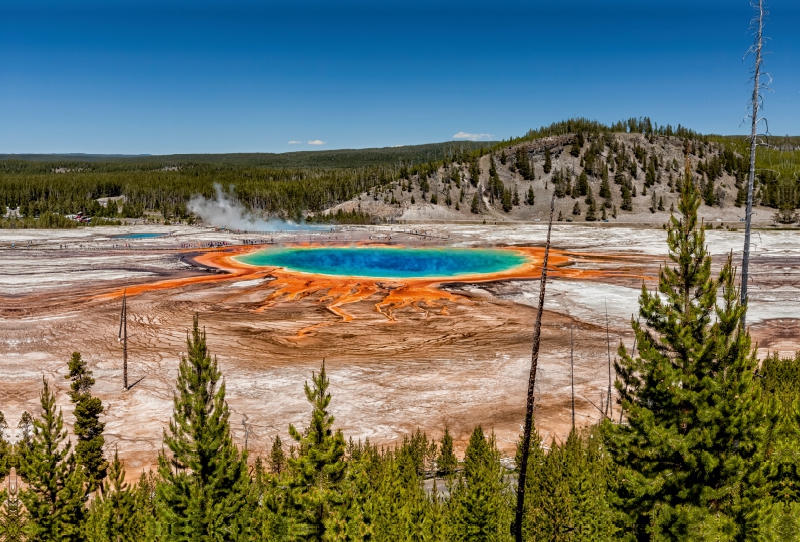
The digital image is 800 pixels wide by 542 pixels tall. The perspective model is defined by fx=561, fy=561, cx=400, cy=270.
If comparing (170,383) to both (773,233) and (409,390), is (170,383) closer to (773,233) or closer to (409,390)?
(409,390)

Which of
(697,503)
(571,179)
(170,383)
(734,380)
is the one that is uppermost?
(571,179)

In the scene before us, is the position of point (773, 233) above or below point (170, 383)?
above

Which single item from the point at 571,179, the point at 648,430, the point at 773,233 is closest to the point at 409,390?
the point at 648,430

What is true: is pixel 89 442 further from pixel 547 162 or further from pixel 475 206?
pixel 547 162

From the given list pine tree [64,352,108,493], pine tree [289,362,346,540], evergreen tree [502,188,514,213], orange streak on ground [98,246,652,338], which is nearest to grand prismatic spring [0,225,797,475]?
orange streak on ground [98,246,652,338]

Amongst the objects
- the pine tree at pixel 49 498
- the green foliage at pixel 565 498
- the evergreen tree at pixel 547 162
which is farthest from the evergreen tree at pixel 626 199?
the pine tree at pixel 49 498

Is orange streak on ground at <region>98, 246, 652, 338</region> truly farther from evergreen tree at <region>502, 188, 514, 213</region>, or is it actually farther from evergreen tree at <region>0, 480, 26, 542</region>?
evergreen tree at <region>502, 188, 514, 213</region>

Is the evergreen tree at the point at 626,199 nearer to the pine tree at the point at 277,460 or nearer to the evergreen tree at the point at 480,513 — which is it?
the pine tree at the point at 277,460
